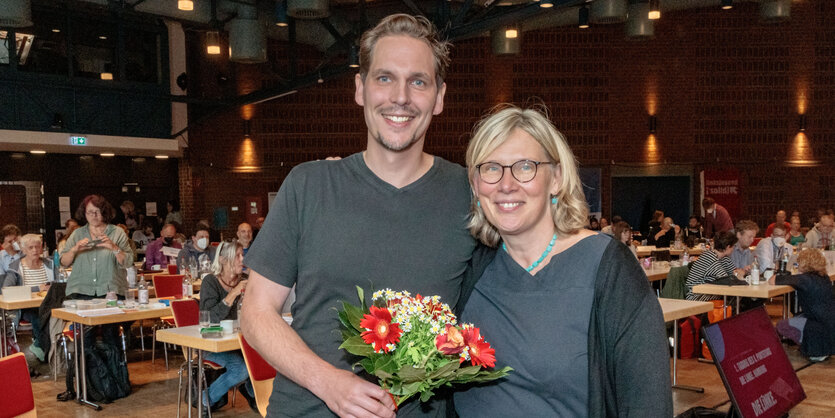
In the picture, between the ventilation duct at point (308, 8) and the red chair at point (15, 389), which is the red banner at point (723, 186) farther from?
the red chair at point (15, 389)

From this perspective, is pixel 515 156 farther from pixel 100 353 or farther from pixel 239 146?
pixel 239 146

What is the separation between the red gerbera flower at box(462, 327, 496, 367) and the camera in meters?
1.64

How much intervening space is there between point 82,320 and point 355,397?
5441mm

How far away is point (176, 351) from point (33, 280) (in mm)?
1893

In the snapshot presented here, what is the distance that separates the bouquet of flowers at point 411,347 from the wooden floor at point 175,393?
4994mm

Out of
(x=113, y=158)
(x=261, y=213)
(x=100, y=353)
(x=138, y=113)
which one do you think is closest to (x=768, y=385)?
(x=100, y=353)

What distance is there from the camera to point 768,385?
386 centimetres

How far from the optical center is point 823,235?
476 inches

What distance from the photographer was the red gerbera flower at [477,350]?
164 cm

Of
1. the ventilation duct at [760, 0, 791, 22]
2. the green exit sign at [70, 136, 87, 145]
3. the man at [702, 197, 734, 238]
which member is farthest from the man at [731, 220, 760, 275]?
the green exit sign at [70, 136, 87, 145]

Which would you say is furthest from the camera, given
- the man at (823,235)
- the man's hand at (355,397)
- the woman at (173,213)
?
the woman at (173,213)

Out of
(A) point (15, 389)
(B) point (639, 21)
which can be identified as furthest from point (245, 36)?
(A) point (15, 389)

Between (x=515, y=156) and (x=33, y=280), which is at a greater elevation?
(x=515, y=156)

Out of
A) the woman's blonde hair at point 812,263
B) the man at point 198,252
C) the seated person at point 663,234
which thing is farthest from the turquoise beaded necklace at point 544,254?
the seated person at point 663,234
